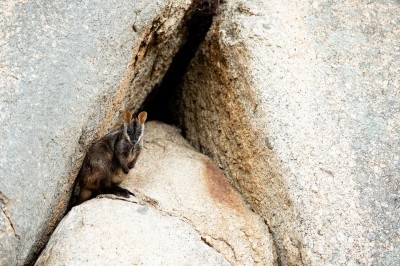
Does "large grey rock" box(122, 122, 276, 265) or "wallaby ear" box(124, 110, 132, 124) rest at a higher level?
"wallaby ear" box(124, 110, 132, 124)

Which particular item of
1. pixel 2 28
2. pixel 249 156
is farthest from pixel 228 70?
pixel 2 28

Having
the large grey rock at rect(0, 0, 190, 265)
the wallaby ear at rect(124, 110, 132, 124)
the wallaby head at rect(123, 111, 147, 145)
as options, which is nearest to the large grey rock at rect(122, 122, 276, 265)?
the wallaby head at rect(123, 111, 147, 145)

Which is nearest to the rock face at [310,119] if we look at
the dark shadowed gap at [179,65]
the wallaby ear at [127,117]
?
the dark shadowed gap at [179,65]

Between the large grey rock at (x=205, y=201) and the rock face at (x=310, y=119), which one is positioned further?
the large grey rock at (x=205, y=201)

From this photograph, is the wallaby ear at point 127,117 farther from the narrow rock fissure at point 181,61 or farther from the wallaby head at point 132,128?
the narrow rock fissure at point 181,61

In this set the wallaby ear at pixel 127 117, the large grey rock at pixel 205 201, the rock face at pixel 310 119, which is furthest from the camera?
the wallaby ear at pixel 127 117

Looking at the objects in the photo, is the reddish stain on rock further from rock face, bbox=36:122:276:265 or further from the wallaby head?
the wallaby head
